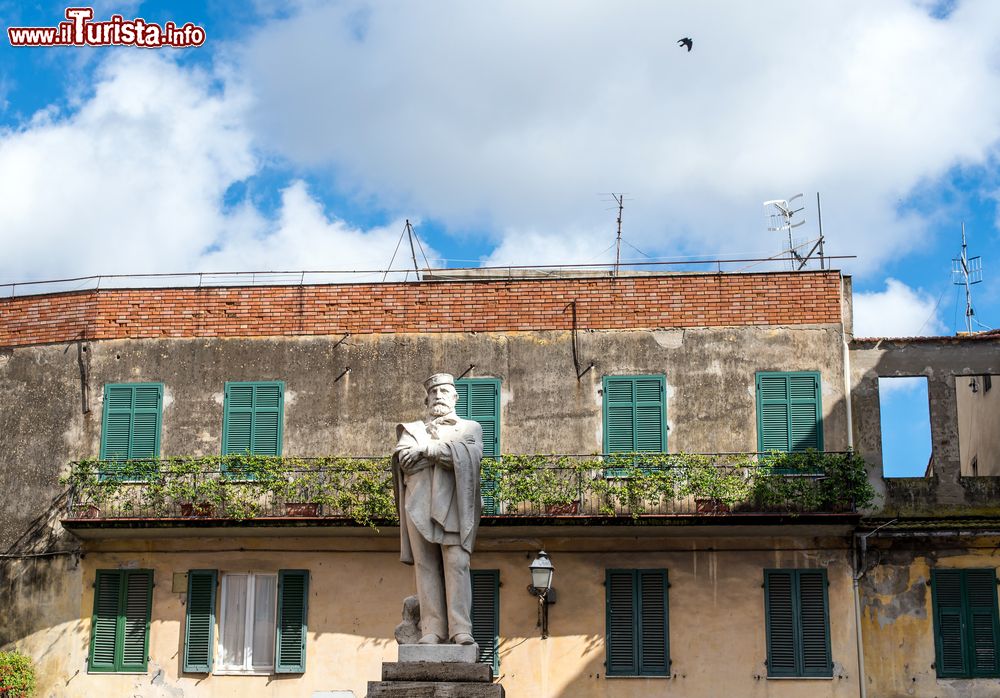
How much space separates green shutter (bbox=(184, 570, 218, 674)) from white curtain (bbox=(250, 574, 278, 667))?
626 millimetres

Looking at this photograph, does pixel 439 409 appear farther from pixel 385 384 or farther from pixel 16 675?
pixel 16 675

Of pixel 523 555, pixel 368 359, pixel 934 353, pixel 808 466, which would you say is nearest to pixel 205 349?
pixel 368 359

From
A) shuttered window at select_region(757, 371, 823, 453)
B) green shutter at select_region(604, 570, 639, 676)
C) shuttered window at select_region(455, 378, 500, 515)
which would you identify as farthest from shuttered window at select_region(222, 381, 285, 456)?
shuttered window at select_region(757, 371, 823, 453)

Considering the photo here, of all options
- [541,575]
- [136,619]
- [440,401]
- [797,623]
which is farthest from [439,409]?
[136,619]

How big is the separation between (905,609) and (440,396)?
12.6 m

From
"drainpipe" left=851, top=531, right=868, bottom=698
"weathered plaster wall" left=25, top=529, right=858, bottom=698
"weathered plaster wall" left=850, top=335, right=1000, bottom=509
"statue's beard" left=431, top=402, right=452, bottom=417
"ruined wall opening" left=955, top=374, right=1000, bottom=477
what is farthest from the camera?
"ruined wall opening" left=955, top=374, right=1000, bottom=477

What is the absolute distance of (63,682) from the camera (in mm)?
24188

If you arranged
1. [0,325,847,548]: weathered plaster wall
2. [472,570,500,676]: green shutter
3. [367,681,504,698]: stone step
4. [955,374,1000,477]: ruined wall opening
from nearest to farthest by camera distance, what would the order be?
[367,681,504,698]: stone step < [472,570,500,676]: green shutter < [0,325,847,548]: weathered plaster wall < [955,374,1000,477]: ruined wall opening

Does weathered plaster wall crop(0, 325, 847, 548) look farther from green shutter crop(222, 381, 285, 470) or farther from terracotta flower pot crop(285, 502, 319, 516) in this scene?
terracotta flower pot crop(285, 502, 319, 516)

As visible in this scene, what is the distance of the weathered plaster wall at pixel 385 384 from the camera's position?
24656mm

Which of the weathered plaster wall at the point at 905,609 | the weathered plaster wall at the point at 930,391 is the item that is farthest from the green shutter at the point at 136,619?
the weathered plaster wall at the point at 930,391

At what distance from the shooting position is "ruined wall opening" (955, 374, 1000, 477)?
1049 inches

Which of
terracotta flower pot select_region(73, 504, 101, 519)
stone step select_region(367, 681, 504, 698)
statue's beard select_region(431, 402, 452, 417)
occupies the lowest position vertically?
stone step select_region(367, 681, 504, 698)

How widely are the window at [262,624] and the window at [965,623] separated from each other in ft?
30.1
